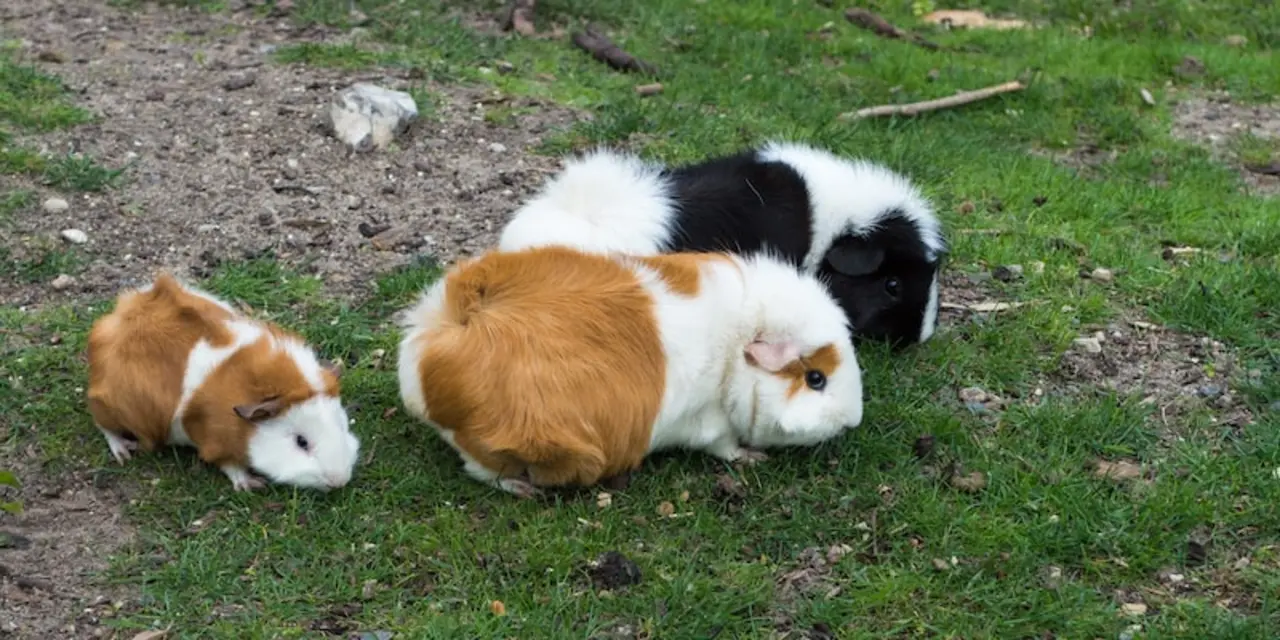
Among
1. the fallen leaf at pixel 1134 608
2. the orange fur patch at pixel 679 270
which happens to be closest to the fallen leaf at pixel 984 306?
the orange fur patch at pixel 679 270

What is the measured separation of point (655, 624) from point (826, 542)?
52cm

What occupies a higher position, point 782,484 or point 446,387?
point 446,387

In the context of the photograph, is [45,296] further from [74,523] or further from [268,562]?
[268,562]

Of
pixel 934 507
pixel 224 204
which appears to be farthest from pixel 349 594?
pixel 224 204

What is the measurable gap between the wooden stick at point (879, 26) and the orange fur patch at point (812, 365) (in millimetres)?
4485

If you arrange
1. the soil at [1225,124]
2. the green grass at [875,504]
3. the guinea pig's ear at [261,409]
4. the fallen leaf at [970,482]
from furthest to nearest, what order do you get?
the soil at [1225,124] < the fallen leaf at [970,482] < the guinea pig's ear at [261,409] < the green grass at [875,504]

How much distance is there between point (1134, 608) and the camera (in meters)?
2.67

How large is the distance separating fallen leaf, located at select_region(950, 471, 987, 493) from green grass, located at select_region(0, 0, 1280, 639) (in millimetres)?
21

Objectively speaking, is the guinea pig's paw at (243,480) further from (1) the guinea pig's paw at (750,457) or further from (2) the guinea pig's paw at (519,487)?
(1) the guinea pig's paw at (750,457)

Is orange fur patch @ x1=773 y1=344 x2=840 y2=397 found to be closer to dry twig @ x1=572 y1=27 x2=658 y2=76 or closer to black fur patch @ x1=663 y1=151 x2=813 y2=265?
black fur patch @ x1=663 y1=151 x2=813 y2=265

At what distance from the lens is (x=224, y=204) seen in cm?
433

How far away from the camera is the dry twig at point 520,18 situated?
628 cm

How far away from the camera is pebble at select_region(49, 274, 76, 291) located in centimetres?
378

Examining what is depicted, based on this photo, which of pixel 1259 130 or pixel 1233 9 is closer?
pixel 1259 130
